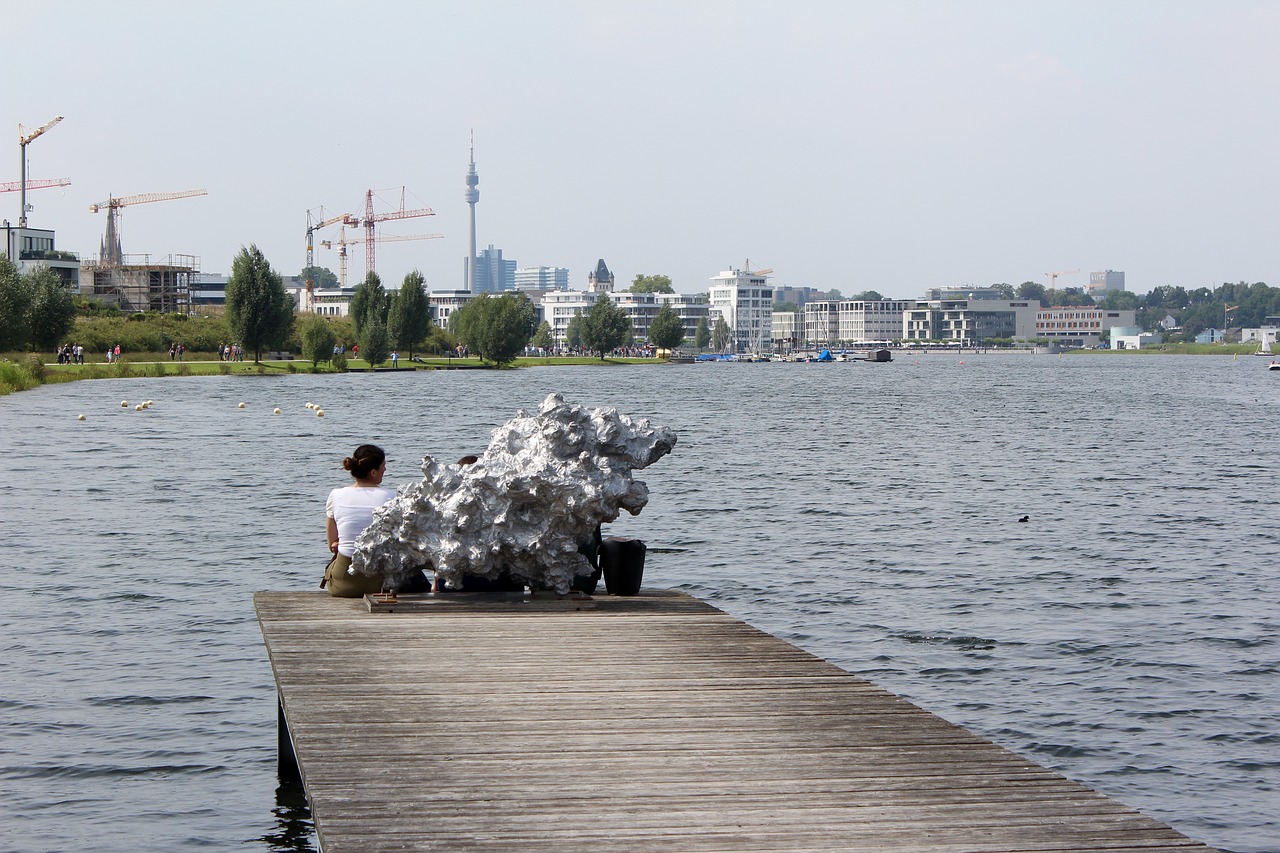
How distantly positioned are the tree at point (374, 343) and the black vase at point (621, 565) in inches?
5977

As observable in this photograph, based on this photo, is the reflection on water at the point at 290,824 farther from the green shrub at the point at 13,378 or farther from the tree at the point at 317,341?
the tree at the point at 317,341

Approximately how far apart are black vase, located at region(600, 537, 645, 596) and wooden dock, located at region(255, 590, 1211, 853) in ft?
8.32

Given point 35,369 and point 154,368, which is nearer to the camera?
point 35,369

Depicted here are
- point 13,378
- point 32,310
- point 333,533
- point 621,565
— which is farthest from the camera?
point 32,310

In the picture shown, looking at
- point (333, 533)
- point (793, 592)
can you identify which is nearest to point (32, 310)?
point (793, 592)

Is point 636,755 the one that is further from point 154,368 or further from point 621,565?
point 154,368

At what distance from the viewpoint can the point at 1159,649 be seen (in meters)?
23.0

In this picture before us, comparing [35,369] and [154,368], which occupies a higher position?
[35,369]

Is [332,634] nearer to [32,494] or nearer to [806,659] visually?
[806,659]

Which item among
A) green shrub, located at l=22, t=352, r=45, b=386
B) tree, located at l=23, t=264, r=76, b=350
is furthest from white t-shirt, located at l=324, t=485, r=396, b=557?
tree, located at l=23, t=264, r=76, b=350

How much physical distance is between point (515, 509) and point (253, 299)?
134480mm

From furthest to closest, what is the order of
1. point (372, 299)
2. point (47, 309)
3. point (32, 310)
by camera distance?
1. point (372, 299)
2. point (47, 309)
3. point (32, 310)

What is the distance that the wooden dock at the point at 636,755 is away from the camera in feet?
29.6

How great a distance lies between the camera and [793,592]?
2744 cm
